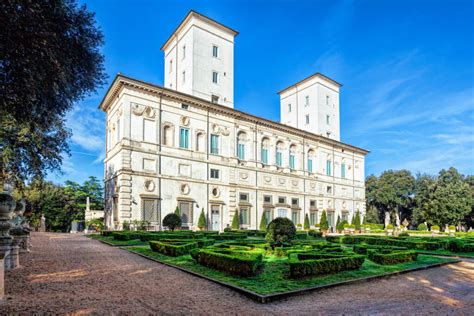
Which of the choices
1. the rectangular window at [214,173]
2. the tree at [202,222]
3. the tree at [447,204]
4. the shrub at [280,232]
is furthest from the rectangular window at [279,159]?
the tree at [447,204]

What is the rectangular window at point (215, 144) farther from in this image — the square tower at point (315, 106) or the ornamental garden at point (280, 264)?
the square tower at point (315, 106)

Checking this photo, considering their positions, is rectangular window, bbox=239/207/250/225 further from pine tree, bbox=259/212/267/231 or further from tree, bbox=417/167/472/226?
tree, bbox=417/167/472/226

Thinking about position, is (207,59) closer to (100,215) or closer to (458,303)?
(100,215)

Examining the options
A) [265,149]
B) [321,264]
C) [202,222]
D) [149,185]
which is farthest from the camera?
[265,149]

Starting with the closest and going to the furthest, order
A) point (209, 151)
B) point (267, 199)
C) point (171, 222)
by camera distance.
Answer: point (171, 222), point (209, 151), point (267, 199)

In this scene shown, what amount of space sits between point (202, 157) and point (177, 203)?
5.37 meters

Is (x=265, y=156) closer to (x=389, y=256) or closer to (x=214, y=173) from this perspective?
(x=214, y=173)

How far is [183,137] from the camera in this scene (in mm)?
31781

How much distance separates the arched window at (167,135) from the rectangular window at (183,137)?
92cm

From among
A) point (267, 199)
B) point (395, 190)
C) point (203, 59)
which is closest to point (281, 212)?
point (267, 199)

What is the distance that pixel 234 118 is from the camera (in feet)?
118

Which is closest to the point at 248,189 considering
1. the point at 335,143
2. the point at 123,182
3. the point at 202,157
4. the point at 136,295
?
the point at 202,157

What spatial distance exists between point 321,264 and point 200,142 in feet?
81.5

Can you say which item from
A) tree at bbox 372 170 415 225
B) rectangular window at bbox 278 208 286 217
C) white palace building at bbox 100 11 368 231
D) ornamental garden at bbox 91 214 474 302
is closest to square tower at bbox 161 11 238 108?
white palace building at bbox 100 11 368 231
